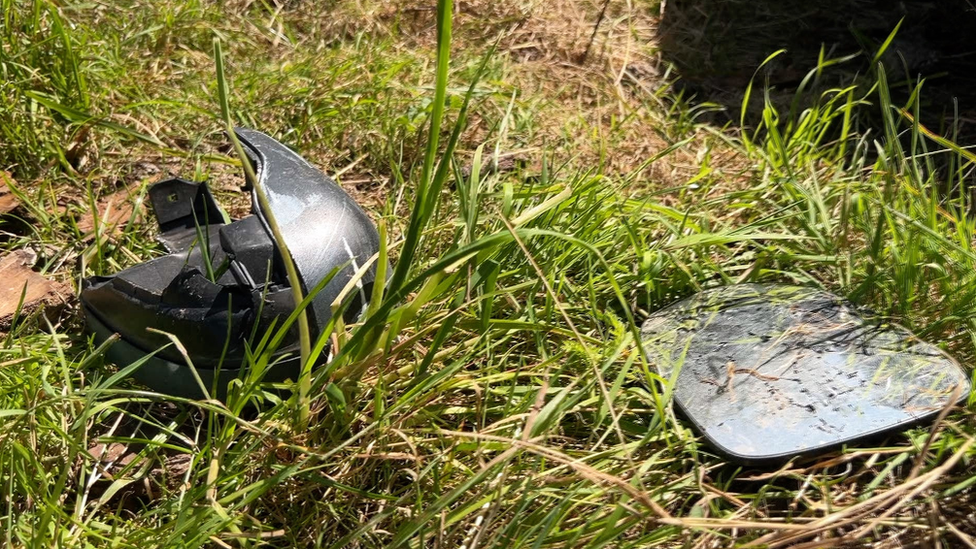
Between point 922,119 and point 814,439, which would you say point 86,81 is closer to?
point 814,439

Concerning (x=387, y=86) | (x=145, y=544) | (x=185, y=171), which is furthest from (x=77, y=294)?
(x=387, y=86)

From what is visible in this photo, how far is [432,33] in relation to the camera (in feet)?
10.5

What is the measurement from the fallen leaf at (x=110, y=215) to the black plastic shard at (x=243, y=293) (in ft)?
1.42

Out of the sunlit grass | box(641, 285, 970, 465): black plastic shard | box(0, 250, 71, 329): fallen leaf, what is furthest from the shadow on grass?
box(0, 250, 71, 329): fallen leaf

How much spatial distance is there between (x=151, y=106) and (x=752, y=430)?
2015mm

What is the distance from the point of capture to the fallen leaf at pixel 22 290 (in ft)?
6.30

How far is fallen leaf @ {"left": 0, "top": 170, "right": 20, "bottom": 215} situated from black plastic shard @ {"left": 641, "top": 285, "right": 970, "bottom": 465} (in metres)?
1.69

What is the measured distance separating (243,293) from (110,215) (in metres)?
0.81

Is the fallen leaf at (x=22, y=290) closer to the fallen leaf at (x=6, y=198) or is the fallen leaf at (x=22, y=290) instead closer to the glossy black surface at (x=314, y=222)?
the fallen leaf at (x=6, y=198)

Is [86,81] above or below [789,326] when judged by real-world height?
above

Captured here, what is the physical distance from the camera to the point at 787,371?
69.1 inches

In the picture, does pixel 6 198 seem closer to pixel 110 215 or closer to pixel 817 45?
pixel 110 215

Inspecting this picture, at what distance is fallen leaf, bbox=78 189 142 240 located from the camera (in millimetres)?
2143

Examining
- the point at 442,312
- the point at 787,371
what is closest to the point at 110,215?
the point at 442,312
